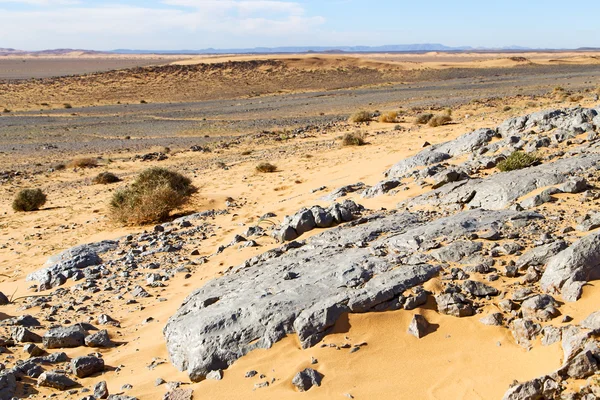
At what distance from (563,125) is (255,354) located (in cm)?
964

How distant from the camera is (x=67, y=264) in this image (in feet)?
30.8

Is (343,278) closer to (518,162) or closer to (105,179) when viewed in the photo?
(518,162)

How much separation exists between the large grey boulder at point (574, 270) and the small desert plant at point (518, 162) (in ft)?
15.4

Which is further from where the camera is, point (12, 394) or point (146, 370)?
point (146, 370)

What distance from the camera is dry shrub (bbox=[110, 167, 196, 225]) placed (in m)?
12.6

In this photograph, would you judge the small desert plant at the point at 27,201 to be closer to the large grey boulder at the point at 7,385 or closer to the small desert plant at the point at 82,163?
the small desert plant at the point at 82,163

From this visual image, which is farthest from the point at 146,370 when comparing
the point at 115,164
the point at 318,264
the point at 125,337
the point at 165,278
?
the point at 115,164

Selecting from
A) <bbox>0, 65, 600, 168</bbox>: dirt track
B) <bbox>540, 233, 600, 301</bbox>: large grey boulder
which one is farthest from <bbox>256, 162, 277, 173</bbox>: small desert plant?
<bbox>540, 233, 600, 301</bbox>: large grey boulder

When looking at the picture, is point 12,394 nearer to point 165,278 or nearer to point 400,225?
point 165,278

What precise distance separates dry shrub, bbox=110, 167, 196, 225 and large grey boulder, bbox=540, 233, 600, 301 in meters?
9.17

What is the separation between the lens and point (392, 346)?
521cm

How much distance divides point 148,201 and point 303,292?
24.8ft

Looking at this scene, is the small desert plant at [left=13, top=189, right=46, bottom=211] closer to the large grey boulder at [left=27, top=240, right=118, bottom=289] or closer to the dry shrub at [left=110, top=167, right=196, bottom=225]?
the dry shrub at [left=110, top=167, right=196, bottom=225]

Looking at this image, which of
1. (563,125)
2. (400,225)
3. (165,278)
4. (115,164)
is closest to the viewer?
(400,225)
